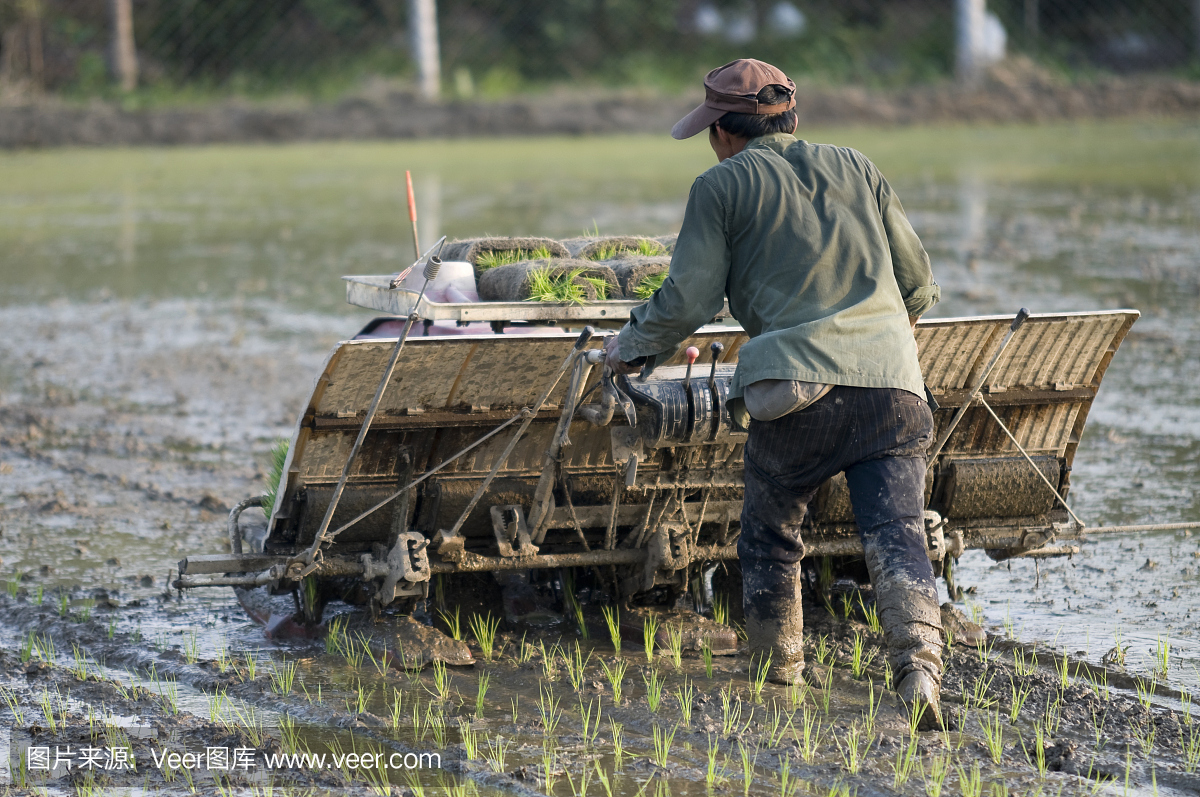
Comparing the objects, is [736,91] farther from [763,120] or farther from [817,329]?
[817,329]

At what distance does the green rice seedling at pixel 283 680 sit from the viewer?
491 cm

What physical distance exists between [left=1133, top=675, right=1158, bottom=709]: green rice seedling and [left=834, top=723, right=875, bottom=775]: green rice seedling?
99 centimetres

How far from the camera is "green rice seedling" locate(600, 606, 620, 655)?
523 centimetres

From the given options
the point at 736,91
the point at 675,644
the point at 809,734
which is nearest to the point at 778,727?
the point at 809,734

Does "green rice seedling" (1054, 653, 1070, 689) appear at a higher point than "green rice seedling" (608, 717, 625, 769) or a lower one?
higher

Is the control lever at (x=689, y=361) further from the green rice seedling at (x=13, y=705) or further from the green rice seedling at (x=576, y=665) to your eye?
the green rice seedling at (x=13, y=705)

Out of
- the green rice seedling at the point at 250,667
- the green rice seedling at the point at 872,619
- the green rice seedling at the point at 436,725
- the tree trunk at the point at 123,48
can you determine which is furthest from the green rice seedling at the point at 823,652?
the tree trunk at the point at 123,48

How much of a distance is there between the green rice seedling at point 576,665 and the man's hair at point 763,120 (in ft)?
6.14

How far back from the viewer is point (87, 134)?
71.5 feet

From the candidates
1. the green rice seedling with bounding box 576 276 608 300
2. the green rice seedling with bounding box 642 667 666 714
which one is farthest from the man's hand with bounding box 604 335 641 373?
the green rice seedling with bounding box 642 667 666 714

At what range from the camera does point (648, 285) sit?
216 inches

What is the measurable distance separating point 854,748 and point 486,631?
1.64 m

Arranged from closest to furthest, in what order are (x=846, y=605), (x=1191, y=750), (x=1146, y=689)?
(x=1191, y=750), (x=1146, y=689), (x=846, y=605)

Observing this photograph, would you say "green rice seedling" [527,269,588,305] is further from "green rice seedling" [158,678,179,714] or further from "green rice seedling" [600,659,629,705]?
"green rice seedling" [158,678,179,714]
